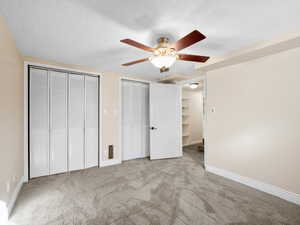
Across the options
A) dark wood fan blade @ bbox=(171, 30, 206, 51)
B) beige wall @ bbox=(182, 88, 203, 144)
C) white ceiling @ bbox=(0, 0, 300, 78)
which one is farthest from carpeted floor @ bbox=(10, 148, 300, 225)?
beige wall @ bbox=(182, 88, 203, 144)

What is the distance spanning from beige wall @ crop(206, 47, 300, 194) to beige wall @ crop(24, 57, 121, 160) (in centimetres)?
215

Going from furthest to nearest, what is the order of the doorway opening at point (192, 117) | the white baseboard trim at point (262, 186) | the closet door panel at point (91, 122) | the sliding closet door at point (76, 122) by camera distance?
1. the doorway opening at point (192, 117)
2. the closet door panel at point (91, 122)
3. the sliding closet door at point (76, 122)
4. the white baseboard trim at point (262, 186)

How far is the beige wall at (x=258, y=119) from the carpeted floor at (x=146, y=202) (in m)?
0.37

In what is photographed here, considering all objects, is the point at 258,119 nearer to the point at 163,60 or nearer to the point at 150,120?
the point at 163,60

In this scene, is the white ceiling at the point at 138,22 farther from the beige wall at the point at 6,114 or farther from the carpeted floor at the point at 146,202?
the carpeted floor at the point at 146,202

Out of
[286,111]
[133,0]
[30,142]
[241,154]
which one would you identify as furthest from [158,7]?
[30,142]

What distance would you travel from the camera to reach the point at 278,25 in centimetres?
165

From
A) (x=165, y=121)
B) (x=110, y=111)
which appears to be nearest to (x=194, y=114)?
(x=165, y=121)

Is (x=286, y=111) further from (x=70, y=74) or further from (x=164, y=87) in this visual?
(x=70, y=74)

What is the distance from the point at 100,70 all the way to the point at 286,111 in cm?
354

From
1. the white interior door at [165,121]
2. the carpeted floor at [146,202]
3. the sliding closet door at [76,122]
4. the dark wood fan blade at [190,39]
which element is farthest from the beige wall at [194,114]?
the dark wood fan blade at [190,39]

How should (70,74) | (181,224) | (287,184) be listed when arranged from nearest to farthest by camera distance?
(181,224)
(287,184)
(70,74)

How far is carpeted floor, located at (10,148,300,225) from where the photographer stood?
5.32 feet

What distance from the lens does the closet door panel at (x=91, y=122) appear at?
3.20 m
